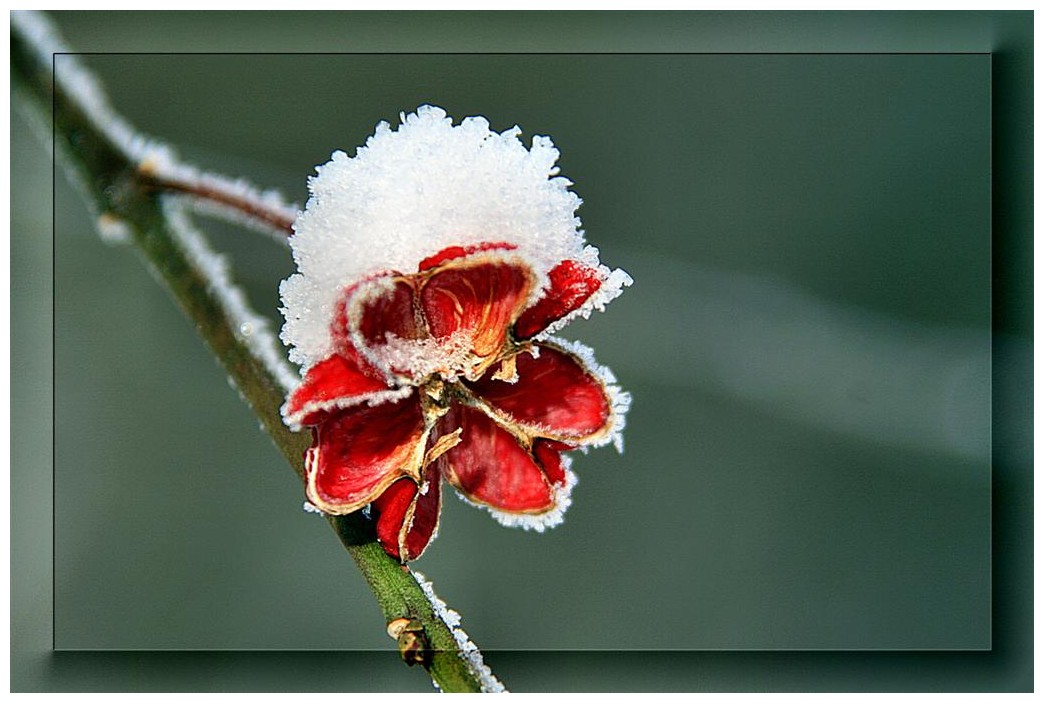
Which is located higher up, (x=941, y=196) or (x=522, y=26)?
(x=522, y=26)

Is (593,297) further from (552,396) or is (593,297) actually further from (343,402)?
(343,402)

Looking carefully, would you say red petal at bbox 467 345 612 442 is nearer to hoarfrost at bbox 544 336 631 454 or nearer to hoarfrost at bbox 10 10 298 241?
hoarfrost at bbox 544 336 631 454

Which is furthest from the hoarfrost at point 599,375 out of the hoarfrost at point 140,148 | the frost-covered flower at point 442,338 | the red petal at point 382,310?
the hoarfrost at point 140,148

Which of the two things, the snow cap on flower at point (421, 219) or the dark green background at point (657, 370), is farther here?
the dark green background at point (657, 370)

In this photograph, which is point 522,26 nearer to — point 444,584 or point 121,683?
point 444,584

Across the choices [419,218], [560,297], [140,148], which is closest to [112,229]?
[140,148]

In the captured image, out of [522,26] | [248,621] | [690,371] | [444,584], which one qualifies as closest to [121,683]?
[248,621]

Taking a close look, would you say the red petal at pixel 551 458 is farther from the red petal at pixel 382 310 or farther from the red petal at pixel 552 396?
the red petal at pixel 382 310
